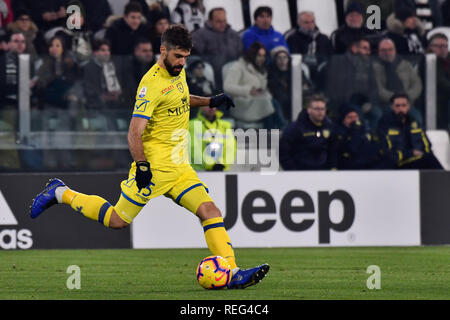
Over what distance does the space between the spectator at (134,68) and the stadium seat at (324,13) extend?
143 inches

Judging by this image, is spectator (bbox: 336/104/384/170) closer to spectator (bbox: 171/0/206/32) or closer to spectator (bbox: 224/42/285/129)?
spectator (bbox: 224/42/285/129)

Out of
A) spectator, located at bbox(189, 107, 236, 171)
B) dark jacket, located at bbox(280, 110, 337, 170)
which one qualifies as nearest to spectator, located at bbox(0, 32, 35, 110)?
spectator, located at bbox(189, 107, 236, 171)

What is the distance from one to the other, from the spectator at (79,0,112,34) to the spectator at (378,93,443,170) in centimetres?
415

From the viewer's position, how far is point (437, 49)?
49.7ft

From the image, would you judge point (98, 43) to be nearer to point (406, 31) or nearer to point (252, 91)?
point (252, 91)

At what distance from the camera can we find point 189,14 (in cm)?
1539

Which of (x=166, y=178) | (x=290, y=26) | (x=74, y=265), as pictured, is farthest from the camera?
(x=290, y=26)

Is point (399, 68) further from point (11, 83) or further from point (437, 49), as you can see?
point (11, 83)

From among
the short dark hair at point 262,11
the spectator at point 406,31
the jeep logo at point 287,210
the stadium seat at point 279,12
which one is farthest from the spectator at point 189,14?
the spectator at point 406,31

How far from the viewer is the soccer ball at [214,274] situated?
878 centimetres

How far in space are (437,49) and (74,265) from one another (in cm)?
657

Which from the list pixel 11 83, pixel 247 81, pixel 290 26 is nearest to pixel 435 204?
pixel 247 81

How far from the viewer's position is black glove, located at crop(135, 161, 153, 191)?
8906 mm

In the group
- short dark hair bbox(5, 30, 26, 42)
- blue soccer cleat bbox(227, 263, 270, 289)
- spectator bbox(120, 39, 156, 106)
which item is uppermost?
short dark hair bbox(5, 30, 26, 42)
